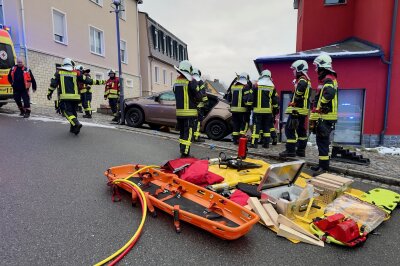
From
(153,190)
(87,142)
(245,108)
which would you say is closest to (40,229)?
(153,190)

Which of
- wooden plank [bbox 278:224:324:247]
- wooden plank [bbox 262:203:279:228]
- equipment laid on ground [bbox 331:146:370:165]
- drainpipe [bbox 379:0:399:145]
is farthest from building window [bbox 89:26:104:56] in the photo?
wooden plank [bbox 278:224:324:247]

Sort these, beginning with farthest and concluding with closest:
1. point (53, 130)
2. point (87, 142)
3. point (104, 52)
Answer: point (104, 52)
point (53, 130)
point (87, 142)

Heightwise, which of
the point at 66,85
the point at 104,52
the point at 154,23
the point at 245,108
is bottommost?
the point at 245,108

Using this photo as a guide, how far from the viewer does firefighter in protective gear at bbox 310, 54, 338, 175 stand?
541 centimetres

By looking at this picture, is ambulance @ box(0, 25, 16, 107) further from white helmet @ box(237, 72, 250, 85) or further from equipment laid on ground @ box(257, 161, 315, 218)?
equipment laid on ground @ box(257, 161, 315, 218)

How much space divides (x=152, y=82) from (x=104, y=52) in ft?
23.8

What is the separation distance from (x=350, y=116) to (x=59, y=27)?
15.3 metres

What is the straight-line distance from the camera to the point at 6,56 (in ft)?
32.6

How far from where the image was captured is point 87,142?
668cm

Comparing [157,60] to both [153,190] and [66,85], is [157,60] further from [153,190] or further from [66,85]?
[153,190]

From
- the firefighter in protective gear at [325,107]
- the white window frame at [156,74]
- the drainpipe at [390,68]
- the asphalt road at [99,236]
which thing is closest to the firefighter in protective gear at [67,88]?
the asphalt road at [99,236]

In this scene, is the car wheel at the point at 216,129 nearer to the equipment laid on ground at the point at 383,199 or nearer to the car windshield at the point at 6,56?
the equipment laid on ground at the point at 383,199

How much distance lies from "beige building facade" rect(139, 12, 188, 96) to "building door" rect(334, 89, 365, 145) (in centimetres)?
1678

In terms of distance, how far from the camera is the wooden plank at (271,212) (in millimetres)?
3204
